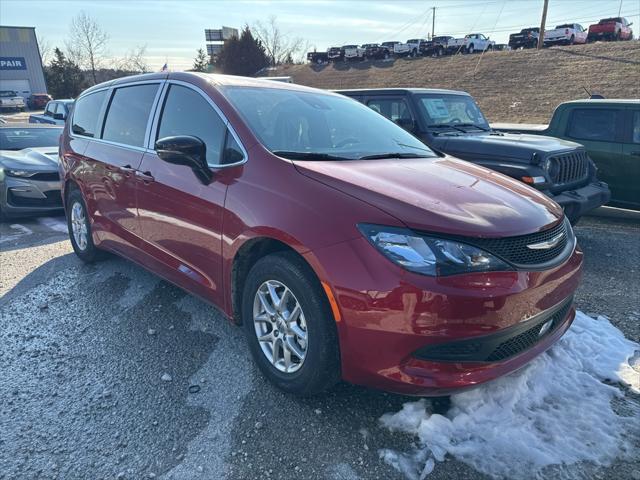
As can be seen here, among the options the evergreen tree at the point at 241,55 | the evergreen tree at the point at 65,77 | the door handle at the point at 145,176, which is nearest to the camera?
the door handle at the point at 145,176

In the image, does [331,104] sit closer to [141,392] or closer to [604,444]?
[141,392]

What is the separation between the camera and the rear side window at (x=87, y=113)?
15.0 ft

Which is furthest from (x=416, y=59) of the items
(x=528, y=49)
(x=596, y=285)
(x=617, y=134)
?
(x=596, y=285)

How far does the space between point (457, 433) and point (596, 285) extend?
109 inches

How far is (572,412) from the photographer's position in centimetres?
255

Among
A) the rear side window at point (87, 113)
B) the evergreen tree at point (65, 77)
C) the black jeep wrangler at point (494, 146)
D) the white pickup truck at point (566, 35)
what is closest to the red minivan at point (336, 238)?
the rear side window at point (87, 113)

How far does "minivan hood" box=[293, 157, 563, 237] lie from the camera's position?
Result: 2.26 m

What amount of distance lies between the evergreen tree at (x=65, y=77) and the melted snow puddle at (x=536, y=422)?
1924 inches

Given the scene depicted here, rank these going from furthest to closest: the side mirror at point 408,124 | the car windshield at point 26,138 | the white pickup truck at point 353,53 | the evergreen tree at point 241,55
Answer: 1. the evergreen tree at point 241,55
2. the white pickup truck at point 353,53
3. the car windshield at point 26,138
4. the side mirror at point 408,124

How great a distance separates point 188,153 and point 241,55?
173ft

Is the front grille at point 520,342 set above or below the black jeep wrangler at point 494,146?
below

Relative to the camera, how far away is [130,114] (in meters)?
3.98

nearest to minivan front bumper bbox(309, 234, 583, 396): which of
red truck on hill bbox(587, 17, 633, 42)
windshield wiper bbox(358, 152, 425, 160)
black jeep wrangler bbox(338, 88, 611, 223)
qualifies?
windshield wiper bbox(358, 152, 425, 160)

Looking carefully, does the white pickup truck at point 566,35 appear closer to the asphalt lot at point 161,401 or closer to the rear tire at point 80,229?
the asphalt lot at point 161,401
